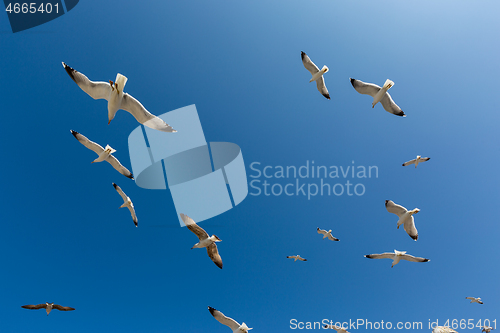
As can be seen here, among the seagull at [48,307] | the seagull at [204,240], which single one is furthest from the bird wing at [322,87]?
the seagull at [48,307]

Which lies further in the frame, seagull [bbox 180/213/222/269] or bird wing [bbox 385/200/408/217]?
bird wing [bbox 385/200/408/217]

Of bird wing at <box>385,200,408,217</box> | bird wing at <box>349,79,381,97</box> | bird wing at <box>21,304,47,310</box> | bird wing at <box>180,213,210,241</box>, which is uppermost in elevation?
bird wing at <box>349,79,381,97</box>

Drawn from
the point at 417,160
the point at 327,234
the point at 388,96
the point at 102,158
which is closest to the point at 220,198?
the point at 102,158

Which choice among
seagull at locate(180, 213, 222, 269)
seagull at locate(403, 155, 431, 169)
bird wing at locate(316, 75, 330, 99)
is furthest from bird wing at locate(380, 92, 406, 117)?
seagull at locate(180, 213, 222, 269)

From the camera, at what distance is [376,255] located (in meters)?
18.1

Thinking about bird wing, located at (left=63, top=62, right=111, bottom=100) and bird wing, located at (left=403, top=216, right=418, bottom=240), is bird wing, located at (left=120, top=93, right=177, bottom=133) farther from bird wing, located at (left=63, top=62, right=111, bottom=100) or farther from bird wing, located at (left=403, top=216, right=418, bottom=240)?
bird wing, located at (left=403, top=216, right=418, bottom=240)

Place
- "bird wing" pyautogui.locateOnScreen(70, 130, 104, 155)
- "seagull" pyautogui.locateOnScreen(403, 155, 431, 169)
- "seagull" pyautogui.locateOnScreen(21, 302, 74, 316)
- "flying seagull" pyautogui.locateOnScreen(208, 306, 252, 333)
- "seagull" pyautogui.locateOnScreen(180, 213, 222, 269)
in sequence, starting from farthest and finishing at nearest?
"seagull" pyautogui.locateOnScreen(21, 302, 74, 316) < "seagull" pyautogui.locateOnScreen(403, 155, 431, 169) < "flying seagull" pyautogui.locateOnScreen(208, 306, 252, 333) < "seagull" pyautogui.locateOnScreen(180, 213, 222, 269) < "bird wing" pyautogui.locateOnScreen(70, 130, 104, 155)

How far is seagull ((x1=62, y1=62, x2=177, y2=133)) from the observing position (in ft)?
33.8

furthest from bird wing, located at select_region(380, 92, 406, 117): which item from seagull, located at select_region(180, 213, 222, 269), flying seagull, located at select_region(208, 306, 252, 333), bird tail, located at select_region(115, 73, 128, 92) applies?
flying seagull, located at select_region(208, 306, 252, 333)

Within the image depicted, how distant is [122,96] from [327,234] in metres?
15.9

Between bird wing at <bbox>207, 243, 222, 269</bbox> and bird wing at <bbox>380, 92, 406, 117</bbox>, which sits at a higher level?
bird wing at <bbox>380, 92, 406, 117</bbox>

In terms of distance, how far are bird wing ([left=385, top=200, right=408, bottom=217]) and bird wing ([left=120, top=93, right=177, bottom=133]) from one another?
1200cm

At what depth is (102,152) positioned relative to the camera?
1405 centimetres

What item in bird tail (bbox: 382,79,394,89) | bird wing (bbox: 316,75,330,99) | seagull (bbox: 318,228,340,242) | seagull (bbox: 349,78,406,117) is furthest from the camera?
seagull (bbox: 318,228,340,242)
